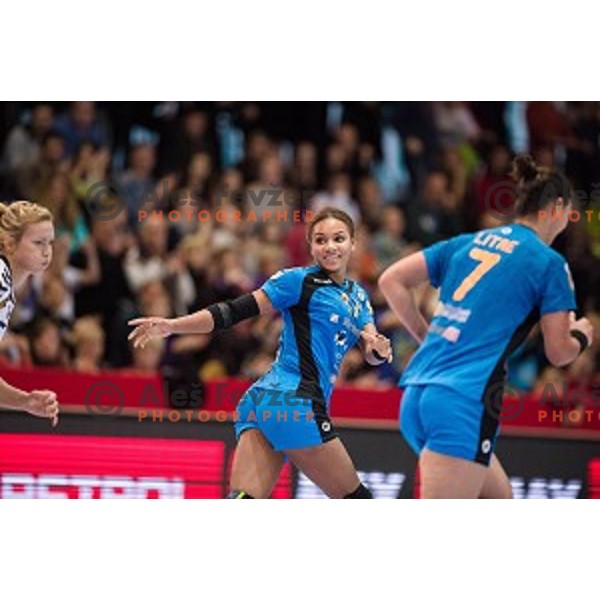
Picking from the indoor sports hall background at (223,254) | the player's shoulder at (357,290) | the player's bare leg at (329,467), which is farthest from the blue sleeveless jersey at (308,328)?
the indoor sports hall background at (223,254)

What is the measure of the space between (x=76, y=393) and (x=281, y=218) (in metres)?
1.51

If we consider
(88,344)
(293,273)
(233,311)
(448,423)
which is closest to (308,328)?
(293,273)

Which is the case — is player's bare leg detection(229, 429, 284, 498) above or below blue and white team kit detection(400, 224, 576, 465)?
below

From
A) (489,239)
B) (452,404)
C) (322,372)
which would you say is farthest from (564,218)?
(322,372)

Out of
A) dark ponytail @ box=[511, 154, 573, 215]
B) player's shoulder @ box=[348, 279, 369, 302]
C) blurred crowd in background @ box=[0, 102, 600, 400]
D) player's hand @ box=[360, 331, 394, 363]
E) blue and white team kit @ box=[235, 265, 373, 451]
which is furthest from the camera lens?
blurred crowd in background @ box=[0, 102, 600, 400]

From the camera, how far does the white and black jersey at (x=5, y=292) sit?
6031mm

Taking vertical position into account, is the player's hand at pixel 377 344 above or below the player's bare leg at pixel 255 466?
above

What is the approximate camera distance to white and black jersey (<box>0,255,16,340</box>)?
603 centimetres

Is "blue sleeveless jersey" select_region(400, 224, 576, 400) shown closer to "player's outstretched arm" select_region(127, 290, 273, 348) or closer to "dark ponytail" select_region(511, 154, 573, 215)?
"dark ponytail" select_region(511, 154, 573, 215)

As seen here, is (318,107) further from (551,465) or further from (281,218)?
(551,465)

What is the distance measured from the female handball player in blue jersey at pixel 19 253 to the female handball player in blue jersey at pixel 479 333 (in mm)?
1839

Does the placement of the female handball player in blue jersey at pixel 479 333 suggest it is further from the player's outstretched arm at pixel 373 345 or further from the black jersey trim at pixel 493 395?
the player's outstretched arm at pixel 373 345

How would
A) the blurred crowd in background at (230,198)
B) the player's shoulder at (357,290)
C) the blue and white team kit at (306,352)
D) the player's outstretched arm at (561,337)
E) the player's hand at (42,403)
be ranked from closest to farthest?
1. the player's outstretched arm at (561,337)
2. the player's hand at (42,403)
3. the blue and white team kit at (306,352)
4. the player's shoulder at (357,290)
5. the blurred crowd in background at (230,198)

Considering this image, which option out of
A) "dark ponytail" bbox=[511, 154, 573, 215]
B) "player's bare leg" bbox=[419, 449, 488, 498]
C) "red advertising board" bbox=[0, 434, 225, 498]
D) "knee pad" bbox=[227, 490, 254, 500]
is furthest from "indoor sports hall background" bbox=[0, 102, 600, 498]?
"player's bare leg" bbox=[419, 449, 488, 498]
